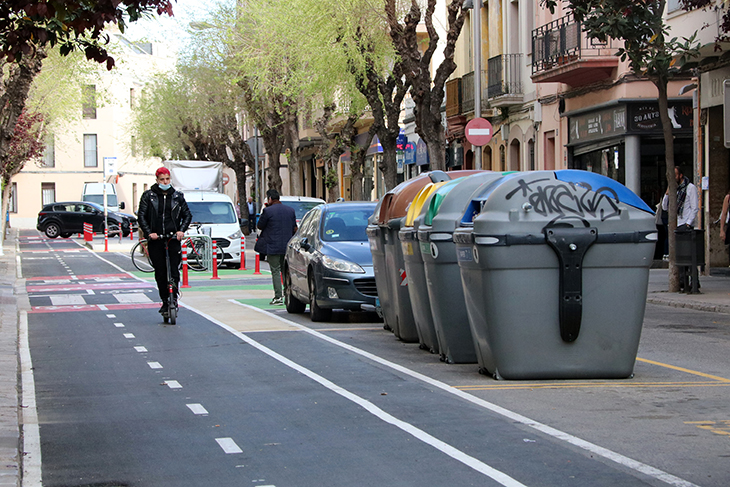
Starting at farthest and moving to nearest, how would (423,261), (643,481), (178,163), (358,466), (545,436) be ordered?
(178,163), (423,261), (545,436), (358,466), (643,481)

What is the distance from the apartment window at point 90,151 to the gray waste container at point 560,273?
77.9 meters

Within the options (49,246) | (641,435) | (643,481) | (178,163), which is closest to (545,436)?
(641,435)

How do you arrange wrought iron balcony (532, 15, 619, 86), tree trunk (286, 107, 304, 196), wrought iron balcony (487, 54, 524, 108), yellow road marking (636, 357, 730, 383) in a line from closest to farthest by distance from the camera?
yellow road marking (636, 357, 730, 383), wrought iron balcony (532, 15, 619, 86), wrought iron balcony (487, 54, 524, 108), tree trunk (286, 107, 304, 196)

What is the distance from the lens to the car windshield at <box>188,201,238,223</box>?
30.3 m

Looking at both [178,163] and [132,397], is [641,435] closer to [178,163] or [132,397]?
[132,397]

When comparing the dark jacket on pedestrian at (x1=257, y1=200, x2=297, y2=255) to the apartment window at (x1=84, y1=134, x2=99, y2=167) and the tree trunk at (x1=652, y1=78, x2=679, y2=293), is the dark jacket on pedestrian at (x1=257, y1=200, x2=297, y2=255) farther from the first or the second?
the apartment window at (x1=84, y1=134, x2=99, y2=167)

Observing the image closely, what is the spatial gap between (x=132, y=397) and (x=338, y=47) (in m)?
21.6

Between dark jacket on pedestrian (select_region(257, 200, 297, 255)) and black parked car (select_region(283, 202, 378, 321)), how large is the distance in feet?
2.40

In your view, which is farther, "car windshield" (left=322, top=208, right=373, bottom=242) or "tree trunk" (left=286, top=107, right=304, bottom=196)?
"tree trunk" (left=286, top=107, right=304, bottom=196)

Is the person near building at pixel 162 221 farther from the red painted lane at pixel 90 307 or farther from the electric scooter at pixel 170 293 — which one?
the red painted lane at pixel 90 307

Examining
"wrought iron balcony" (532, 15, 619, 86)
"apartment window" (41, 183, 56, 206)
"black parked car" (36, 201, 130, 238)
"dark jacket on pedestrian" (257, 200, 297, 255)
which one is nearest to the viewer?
"dark jacket on pedestrian" (257, 200, 297, 255)

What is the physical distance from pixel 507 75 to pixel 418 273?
23488 mm

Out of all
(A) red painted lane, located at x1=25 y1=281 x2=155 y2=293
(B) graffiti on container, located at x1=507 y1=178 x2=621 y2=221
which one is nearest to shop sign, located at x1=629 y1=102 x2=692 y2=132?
(A) red painted lane, located at x1=25 y1=281 x2=155 y2=293

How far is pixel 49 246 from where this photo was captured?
155ft
